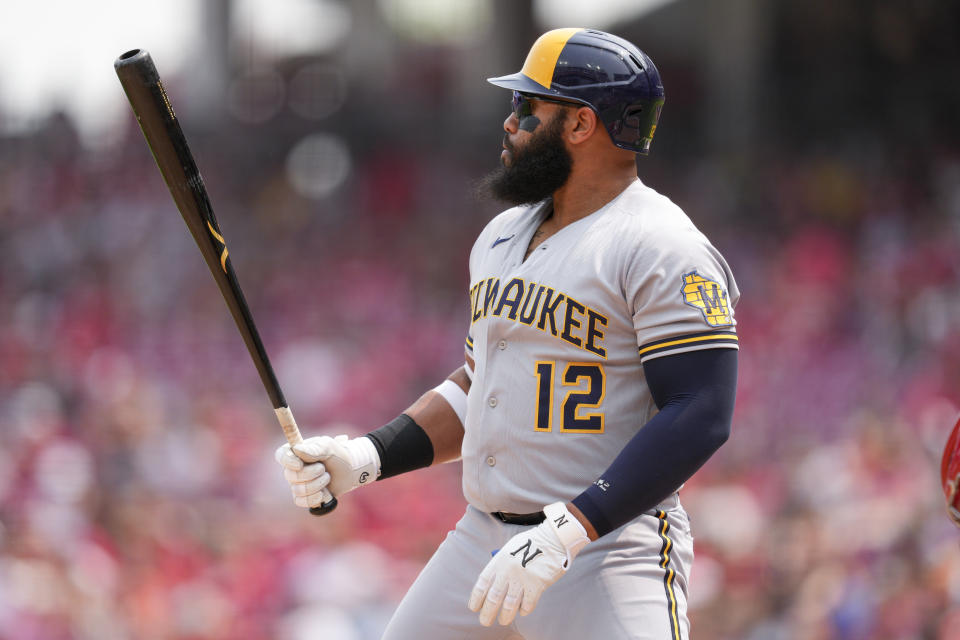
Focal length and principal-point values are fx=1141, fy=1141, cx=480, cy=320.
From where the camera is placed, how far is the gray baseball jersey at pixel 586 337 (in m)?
2.18

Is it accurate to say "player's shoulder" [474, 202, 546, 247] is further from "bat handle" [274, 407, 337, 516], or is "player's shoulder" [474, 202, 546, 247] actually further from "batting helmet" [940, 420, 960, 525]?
"batting helmet" [940, 420, 960, 525]

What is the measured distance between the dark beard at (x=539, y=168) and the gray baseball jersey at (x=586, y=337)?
0.12m

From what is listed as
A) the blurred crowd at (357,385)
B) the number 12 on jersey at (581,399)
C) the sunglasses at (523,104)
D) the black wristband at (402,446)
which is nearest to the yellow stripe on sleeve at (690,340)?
the number 12 on jersey at (581,399)

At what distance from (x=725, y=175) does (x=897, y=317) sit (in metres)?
3.35

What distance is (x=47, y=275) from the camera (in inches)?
384

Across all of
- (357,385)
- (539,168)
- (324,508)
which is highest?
(539,168)

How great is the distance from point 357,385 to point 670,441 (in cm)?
690

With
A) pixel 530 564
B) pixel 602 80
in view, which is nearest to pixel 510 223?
pixel 602 80

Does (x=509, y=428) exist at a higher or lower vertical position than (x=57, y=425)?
higher

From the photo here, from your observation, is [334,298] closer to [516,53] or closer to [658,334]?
[516,53]

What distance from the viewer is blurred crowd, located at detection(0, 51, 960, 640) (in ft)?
19.1

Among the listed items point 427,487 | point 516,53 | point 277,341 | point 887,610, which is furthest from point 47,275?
point 887,610

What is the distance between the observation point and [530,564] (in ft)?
6.82

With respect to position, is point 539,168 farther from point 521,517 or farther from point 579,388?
point 521,517
